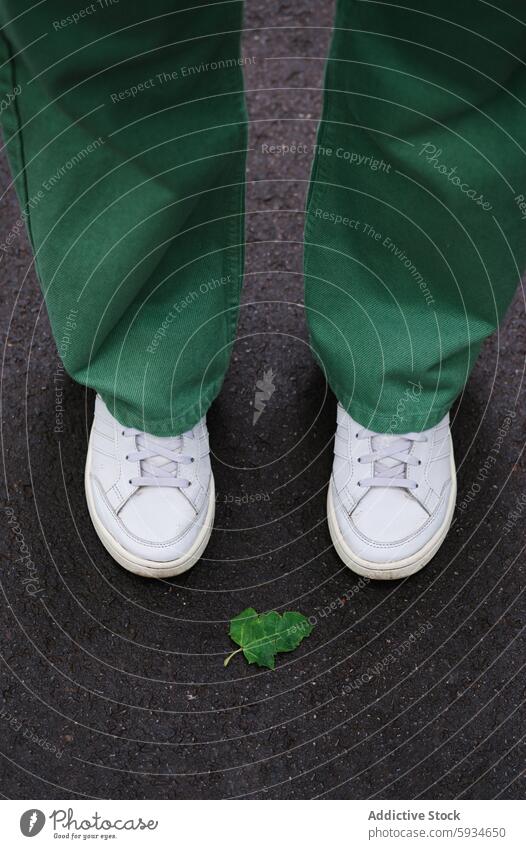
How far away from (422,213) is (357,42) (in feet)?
0.67

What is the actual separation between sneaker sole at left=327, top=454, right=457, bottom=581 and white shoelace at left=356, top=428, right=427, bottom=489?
71mm

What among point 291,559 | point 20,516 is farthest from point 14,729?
point 291,559

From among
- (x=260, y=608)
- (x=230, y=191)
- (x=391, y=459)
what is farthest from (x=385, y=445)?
(x=230, y=191)

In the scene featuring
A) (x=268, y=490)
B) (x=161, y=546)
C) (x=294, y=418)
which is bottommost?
(x=161, y=546)

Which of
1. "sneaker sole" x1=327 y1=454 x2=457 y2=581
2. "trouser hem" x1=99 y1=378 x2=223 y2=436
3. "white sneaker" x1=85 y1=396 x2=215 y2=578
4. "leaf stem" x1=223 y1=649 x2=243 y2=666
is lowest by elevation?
"leaf stem" x1=223 y1=649 x2=243 y2=666

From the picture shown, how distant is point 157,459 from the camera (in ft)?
3.84

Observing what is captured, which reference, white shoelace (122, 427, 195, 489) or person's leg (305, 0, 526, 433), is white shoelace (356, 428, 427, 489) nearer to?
person's leg (305, 0, 526, 433)

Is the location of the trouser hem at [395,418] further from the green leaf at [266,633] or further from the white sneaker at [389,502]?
the green leaf at [266,633]

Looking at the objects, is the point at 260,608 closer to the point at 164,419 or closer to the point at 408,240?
the point at 164,419

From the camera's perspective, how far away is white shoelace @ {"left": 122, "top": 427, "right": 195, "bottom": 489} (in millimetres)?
1159

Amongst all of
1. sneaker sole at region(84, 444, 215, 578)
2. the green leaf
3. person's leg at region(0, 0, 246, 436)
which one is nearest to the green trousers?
person's leg at region(0, 0, 246, 436)

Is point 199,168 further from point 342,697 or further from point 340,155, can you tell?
point 342,697

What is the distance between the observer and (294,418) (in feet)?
4.27

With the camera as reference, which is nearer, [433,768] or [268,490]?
[433,768]
